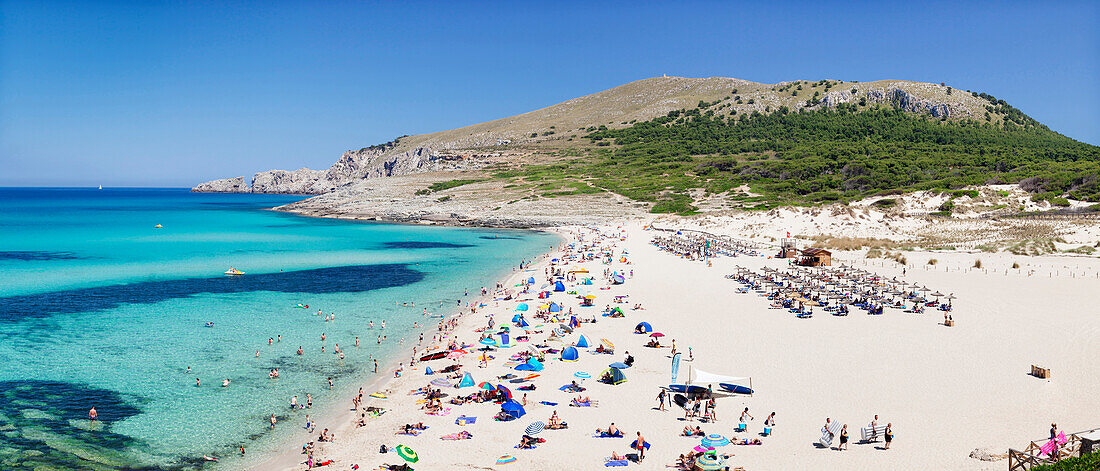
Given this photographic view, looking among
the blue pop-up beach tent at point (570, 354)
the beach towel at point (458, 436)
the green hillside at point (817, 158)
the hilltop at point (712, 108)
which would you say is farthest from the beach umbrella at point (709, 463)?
the hilltop at point (712, 108)

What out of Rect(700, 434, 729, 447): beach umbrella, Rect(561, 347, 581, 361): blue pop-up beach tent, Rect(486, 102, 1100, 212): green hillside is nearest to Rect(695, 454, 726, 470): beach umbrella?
Rect(700, 434, 729, 447): beach umbrella

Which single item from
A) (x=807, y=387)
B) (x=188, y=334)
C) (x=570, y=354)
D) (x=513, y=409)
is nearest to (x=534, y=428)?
(x=513, y=409)

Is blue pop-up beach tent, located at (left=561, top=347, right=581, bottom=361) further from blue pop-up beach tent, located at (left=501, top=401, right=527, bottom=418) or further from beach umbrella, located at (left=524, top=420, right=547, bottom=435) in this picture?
beach umbrella, located at (left=524, top=420, right=547, bottom=435)

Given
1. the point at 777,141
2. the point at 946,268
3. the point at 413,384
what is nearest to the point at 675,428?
the point at 413,384

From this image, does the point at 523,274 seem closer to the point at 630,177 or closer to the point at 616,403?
the point at 616,403

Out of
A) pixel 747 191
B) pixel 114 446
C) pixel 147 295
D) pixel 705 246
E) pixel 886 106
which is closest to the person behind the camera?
pixel 114 446

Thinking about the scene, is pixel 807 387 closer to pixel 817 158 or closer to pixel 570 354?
pixel 570 354
